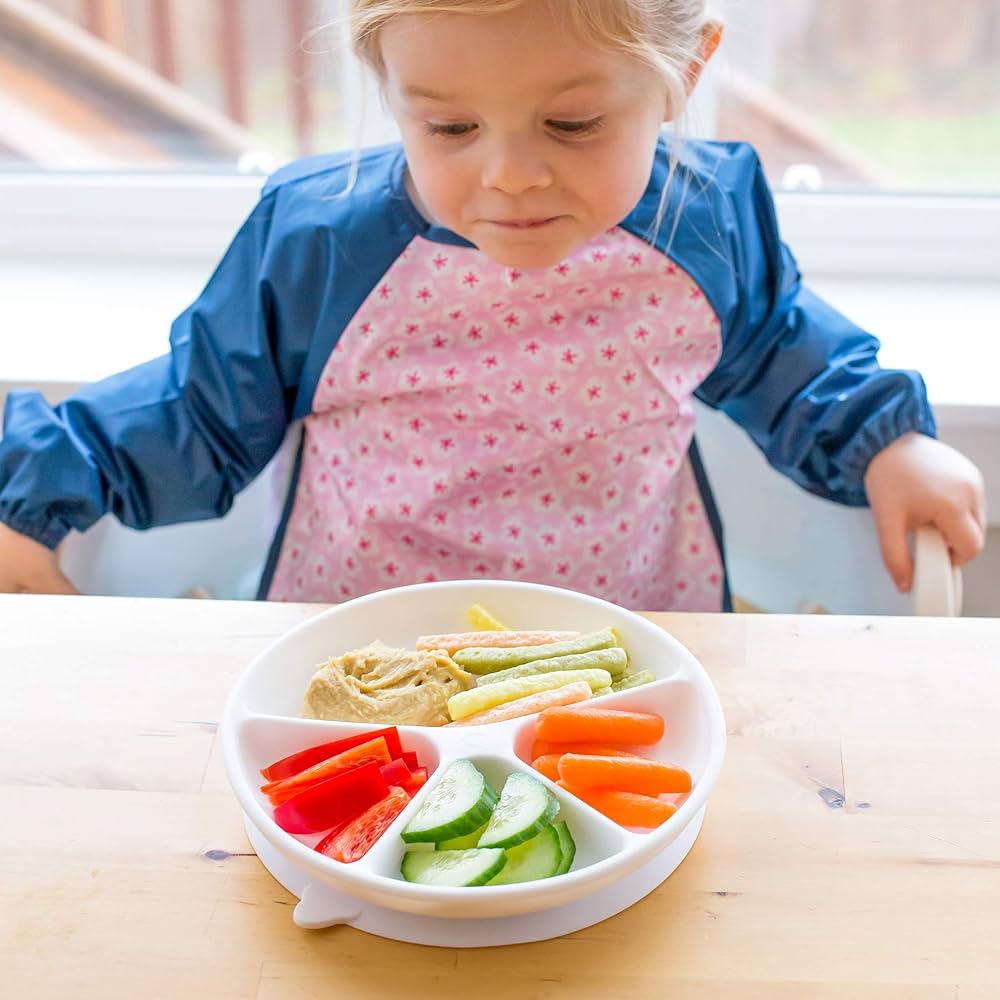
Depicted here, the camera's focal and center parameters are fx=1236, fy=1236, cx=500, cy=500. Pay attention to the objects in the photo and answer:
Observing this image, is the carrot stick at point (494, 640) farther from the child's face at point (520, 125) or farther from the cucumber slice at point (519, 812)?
the child's face at point (520, 125)

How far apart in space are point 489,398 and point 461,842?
55cm

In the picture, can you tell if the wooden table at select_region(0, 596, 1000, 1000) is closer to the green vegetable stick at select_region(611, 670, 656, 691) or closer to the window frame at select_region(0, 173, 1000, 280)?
the green vegetable stick at select_region(611, 670, 656, 691)

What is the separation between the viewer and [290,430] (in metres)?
1.20

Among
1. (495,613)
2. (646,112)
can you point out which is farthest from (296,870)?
(646,112)

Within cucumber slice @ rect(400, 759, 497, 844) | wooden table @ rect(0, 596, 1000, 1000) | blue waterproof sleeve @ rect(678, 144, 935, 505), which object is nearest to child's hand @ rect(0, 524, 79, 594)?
wooden table @ rect(0, 596, 1000, 1000)

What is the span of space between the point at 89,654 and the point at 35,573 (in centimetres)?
20

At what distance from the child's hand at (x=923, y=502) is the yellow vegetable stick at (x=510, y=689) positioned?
0.41 meters

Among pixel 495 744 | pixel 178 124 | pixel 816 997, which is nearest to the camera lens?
pixel 816 997

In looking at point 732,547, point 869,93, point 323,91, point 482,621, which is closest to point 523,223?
point 482,621

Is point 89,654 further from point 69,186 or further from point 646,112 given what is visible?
point 69,186

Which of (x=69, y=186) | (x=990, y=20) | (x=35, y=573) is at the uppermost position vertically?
(x=990, y=20)

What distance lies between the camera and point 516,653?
2.56 ft

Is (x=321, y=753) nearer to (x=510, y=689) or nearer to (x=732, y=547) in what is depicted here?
(x=510, y=689)

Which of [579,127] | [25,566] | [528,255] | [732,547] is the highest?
[579,127]
